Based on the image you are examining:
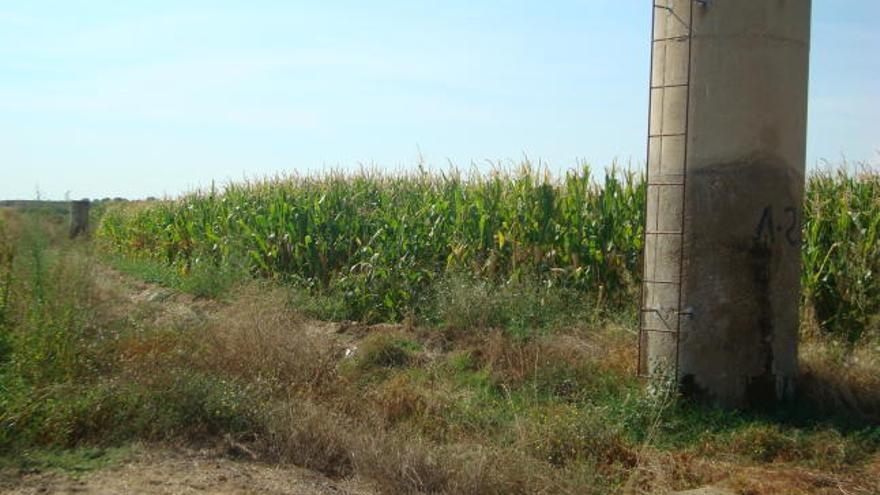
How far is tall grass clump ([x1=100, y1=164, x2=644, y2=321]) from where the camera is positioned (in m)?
13.1

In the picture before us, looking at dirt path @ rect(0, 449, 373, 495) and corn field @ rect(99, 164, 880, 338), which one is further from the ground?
corn field @ rect(99, 164, 880, 338)

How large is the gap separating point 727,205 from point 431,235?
6.51 metres

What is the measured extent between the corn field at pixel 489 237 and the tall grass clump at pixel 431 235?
0.06ft

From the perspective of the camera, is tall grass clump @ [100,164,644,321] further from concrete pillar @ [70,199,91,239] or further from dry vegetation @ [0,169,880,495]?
concrete pillar @ [70,199,91,239]

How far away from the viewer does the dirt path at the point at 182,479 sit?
20.4 feet

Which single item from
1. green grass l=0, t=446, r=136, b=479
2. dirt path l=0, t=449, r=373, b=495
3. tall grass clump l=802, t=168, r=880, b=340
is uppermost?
tall grass clump l=802, t=168, r=880, b=340

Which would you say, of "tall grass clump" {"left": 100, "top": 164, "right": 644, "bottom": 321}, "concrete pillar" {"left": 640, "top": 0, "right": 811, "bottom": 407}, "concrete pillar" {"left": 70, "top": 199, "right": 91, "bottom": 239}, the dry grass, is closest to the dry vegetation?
the dry grass

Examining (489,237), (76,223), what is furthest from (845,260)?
(76,223)

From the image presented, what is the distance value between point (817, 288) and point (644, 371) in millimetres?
3346

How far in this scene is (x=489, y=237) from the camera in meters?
14.3

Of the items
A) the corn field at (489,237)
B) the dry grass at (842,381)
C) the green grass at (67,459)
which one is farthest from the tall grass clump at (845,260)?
the green grass at (67,459)

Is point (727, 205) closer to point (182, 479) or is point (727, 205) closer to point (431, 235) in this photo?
point (182, 479)

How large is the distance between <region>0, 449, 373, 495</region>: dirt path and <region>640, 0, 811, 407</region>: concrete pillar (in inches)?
149

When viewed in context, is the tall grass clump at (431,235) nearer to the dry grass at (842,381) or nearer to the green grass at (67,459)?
the dry grass at (842,381)
